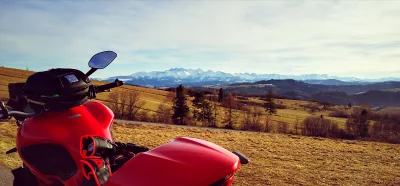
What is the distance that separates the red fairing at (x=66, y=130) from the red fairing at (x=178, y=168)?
765 mm

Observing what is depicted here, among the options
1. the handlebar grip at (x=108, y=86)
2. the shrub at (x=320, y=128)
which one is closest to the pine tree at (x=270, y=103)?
the shrub at (x=320, y=128)

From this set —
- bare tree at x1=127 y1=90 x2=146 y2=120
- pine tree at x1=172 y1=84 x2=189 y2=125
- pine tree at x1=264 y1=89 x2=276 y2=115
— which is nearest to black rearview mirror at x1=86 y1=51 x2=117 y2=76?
bare tree at x1=127 y1=90 x2=146 y2=120

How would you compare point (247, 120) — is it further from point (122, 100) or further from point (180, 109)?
point (122, 100)

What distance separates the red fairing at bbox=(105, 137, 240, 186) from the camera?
179 cm

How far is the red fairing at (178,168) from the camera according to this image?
5.87 feet

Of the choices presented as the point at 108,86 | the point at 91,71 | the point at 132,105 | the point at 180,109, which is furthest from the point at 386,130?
the point at 91,71

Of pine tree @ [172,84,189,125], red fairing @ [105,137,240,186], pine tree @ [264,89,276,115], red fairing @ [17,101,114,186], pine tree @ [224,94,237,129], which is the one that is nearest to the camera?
red fairing @ [105,137,240,186]

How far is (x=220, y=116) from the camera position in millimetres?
72438

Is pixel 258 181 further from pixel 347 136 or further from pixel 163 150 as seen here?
pixel 347 136

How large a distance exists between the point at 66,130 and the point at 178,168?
126cm

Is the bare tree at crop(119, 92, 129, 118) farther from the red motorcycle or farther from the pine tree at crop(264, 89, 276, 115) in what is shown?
the red motorcycle

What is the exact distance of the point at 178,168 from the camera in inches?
72.4

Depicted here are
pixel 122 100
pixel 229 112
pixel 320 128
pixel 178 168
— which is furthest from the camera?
pixel 229 112

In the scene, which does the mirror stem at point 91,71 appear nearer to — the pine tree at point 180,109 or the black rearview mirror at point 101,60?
the black rearview mirror at point 101,60
